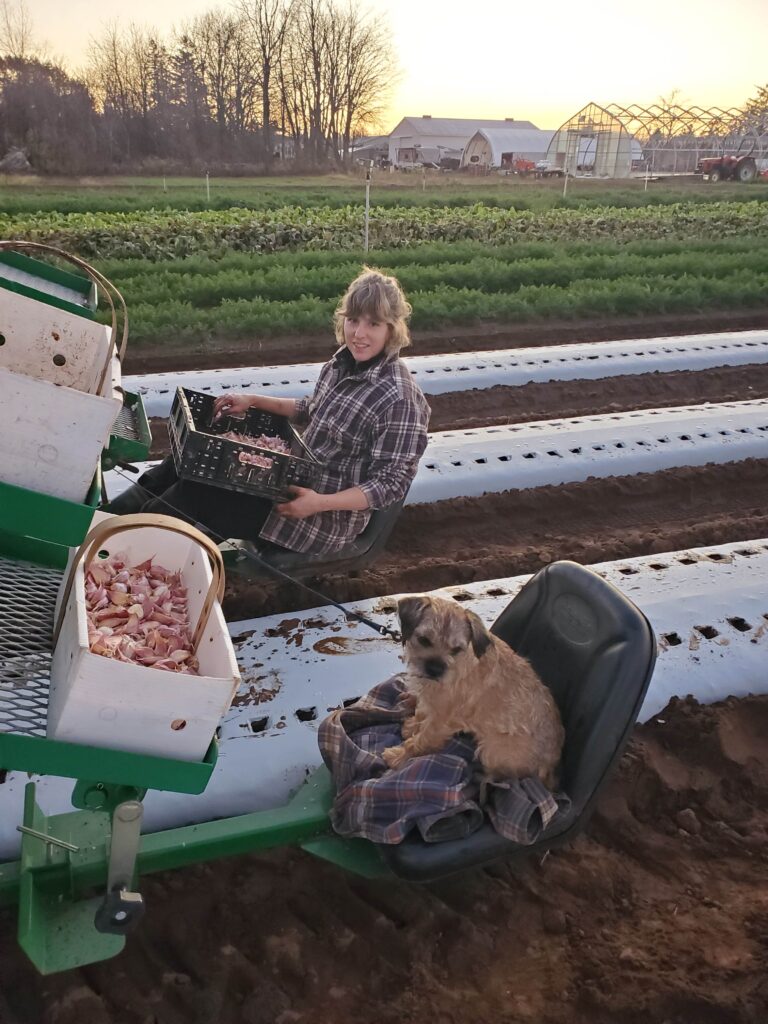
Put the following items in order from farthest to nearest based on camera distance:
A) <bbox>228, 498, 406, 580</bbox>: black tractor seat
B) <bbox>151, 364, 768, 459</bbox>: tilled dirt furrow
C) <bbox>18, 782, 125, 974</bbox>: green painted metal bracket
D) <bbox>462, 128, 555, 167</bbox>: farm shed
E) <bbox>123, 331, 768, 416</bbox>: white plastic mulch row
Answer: <bbox>462, 128, 555, 167</bbox>: farm shed → <bbox>151, 364, 768, 459</bbox>: tilled dirt furrow → <bbox>123, 331, 768, 416</bbox>: white plastic mulch row → <bbox>228, 498, 406, 580</bbox>: black tractor seat → <bbox>18, 782, 125, 974</bbox>: green painted metal bracket

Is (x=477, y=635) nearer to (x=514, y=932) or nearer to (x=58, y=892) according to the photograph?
(x=514, y=932)

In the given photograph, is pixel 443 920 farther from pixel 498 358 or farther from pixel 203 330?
pixel 203 330

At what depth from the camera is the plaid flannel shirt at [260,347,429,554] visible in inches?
150

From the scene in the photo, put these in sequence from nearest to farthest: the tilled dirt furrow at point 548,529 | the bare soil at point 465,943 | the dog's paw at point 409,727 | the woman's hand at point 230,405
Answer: the bare soil at point 465,943 < the dog's paw at point 409,727 < the woman's hand at point 230,405 < the tilled dirt furrow at point 548,529

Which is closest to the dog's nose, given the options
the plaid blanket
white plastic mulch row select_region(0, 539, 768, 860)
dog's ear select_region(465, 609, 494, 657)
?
dog's ear select_region(465, 609, 494, 657)

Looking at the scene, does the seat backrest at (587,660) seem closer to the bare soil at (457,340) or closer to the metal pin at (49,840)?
the metal pin at (49,840)

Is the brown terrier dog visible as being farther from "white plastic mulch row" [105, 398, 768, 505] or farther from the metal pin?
"white plastic mulch row" [105, 398, 768, 505]

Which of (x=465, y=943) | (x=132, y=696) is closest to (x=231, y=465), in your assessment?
(x=132, y=696)

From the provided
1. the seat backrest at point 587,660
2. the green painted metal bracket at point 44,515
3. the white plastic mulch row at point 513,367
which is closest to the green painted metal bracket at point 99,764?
the green painted metal bracket at point 44,515

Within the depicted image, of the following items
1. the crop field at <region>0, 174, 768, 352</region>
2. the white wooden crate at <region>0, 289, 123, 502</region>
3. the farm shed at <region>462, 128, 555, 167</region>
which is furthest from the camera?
the farm shed at <region>462, 128, 555, 167</region>

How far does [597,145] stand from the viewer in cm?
4597

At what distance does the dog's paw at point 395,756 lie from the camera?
9.45 feet

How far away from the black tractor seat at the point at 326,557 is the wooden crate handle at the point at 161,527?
1754 millimetres

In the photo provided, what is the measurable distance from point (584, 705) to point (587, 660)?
0.49ft
